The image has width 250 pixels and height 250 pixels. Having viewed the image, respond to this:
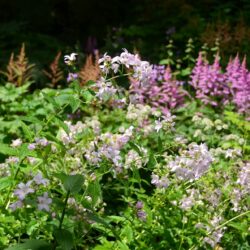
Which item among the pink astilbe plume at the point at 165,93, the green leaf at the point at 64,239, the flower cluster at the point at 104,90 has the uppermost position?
the flower cluster at the point at 104,90

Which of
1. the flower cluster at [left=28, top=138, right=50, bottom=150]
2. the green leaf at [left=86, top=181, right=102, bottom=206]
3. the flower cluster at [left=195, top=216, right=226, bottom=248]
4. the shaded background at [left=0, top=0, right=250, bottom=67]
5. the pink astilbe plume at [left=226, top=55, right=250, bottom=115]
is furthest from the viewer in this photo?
the shaded background at [left=0, top=0, right=250, bottom=67]

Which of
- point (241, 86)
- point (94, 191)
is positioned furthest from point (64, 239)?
point (241, 86)

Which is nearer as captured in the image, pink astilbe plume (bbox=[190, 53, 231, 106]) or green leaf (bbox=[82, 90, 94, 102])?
green leaf (bbox=[82, 90, 94, 102])

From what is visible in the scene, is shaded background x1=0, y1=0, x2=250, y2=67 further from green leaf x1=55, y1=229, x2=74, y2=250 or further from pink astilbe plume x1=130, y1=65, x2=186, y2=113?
green leaf x1=55, y1=229, x2=74, y2=250

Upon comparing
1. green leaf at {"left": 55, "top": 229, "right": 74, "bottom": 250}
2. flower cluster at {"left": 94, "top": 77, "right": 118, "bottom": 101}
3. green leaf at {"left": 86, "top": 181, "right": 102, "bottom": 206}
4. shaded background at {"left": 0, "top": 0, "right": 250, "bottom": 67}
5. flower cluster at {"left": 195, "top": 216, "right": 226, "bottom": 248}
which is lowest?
shaded background at {"left": 0, "top": 0, "right": 250, "bottom": 67}

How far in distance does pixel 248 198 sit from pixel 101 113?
2.44m

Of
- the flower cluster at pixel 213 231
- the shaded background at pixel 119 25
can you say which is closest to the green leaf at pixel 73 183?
the flower cluster at pixel 213 231

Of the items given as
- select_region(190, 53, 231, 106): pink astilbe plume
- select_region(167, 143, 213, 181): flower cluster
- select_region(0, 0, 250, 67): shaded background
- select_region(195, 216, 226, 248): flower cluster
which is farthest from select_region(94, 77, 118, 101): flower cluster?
select_region(0, 0, 250, 67): shaded background

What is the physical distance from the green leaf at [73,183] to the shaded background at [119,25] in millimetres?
4930

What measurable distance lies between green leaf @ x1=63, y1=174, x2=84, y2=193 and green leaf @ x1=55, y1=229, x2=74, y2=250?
0.18 m

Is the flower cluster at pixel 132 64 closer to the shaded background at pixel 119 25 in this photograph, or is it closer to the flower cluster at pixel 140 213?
the flower cluster at pixel 140 213

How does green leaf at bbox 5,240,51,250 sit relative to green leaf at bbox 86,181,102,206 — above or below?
below

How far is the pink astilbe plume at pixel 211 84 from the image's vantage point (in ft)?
17.5

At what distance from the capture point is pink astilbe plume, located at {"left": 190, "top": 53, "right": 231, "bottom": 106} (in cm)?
532
